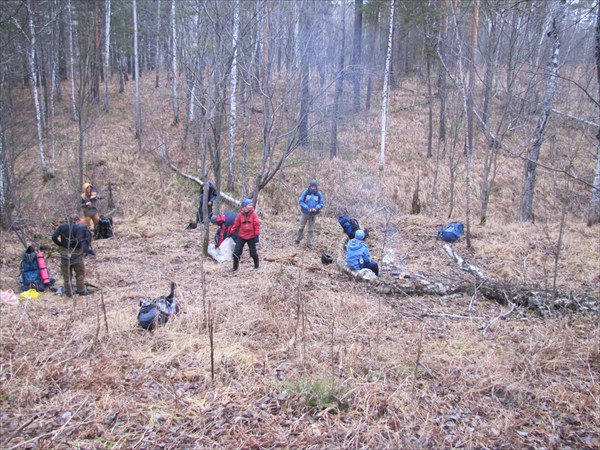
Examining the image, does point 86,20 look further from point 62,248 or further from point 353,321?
point 353,321

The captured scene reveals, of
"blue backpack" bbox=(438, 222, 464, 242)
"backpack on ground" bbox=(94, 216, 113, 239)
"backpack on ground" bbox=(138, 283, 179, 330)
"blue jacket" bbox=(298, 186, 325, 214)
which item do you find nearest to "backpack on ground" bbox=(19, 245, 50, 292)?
"backpack on ground" bbox=(138, 283, 179, 330)

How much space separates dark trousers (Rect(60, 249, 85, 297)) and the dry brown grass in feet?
1.22

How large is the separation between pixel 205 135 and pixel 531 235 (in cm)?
887

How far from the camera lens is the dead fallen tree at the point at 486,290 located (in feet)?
21.8

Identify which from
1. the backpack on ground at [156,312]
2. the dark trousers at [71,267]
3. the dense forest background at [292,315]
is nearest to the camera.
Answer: the dense forest background at [292,315]

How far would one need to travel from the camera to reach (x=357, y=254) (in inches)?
319

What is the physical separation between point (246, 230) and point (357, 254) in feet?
7.56

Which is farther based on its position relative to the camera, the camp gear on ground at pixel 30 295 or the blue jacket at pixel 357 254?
the blue jacket at pixel 357 254

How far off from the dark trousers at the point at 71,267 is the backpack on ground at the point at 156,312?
234cm

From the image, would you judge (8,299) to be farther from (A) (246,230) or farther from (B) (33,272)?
(A) (246,230)

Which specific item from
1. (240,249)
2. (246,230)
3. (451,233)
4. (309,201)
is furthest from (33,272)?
(451,233)

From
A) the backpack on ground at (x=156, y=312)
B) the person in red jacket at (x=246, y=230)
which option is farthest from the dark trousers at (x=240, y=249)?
the backpack on ground at (x=156, y=312)

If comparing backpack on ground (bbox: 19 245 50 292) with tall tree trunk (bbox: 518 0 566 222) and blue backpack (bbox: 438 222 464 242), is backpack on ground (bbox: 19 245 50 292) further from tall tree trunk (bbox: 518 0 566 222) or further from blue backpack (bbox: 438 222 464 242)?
blue backpack (bbox: 438 222 464 242)

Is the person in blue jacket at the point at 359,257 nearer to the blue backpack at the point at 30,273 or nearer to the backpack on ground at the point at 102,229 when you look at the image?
the blue backpack at the point at 30,273
